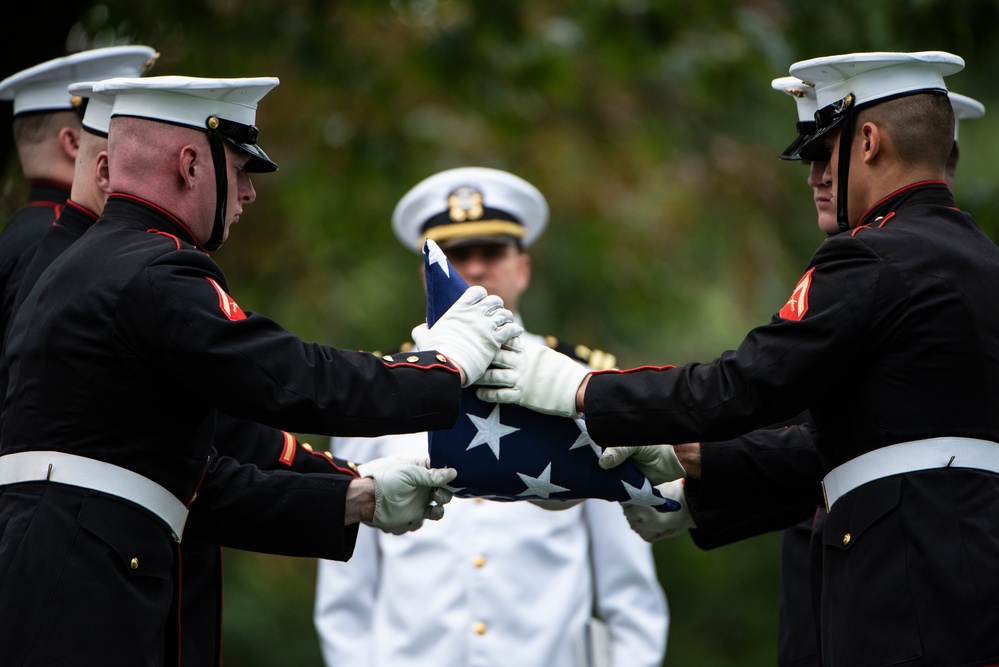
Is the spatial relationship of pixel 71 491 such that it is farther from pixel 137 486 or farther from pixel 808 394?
pixel 808 394

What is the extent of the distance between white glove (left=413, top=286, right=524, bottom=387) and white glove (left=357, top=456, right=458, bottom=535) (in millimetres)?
403

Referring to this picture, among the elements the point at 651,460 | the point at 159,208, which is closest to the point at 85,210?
the point at 159,208

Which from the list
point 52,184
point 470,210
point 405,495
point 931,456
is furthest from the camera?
point 470,210

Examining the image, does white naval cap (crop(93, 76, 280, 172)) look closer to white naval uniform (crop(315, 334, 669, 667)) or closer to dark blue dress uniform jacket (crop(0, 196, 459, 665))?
dark blue dress uniform jacket (crop(0, 196, 459, 665))

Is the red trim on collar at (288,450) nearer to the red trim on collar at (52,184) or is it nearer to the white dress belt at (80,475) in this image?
the white dress belt at (80,475)

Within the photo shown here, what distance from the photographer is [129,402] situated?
11.3 ft

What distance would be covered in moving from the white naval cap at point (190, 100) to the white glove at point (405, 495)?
1.08 meters

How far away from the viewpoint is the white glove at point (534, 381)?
3.86 m

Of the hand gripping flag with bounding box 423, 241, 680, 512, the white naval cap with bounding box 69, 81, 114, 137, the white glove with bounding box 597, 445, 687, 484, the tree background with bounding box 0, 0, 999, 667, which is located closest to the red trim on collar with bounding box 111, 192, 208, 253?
the white naval cap with bounding box 69, 81, 114, 137

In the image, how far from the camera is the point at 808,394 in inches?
137

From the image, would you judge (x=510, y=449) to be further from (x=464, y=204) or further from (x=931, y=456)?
(x=464, y=204)

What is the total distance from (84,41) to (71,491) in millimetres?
3754

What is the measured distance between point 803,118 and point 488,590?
2030 mm

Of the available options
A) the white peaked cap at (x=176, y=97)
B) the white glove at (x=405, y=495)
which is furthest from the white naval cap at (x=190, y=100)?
the white glove at (x=405, y=495)
